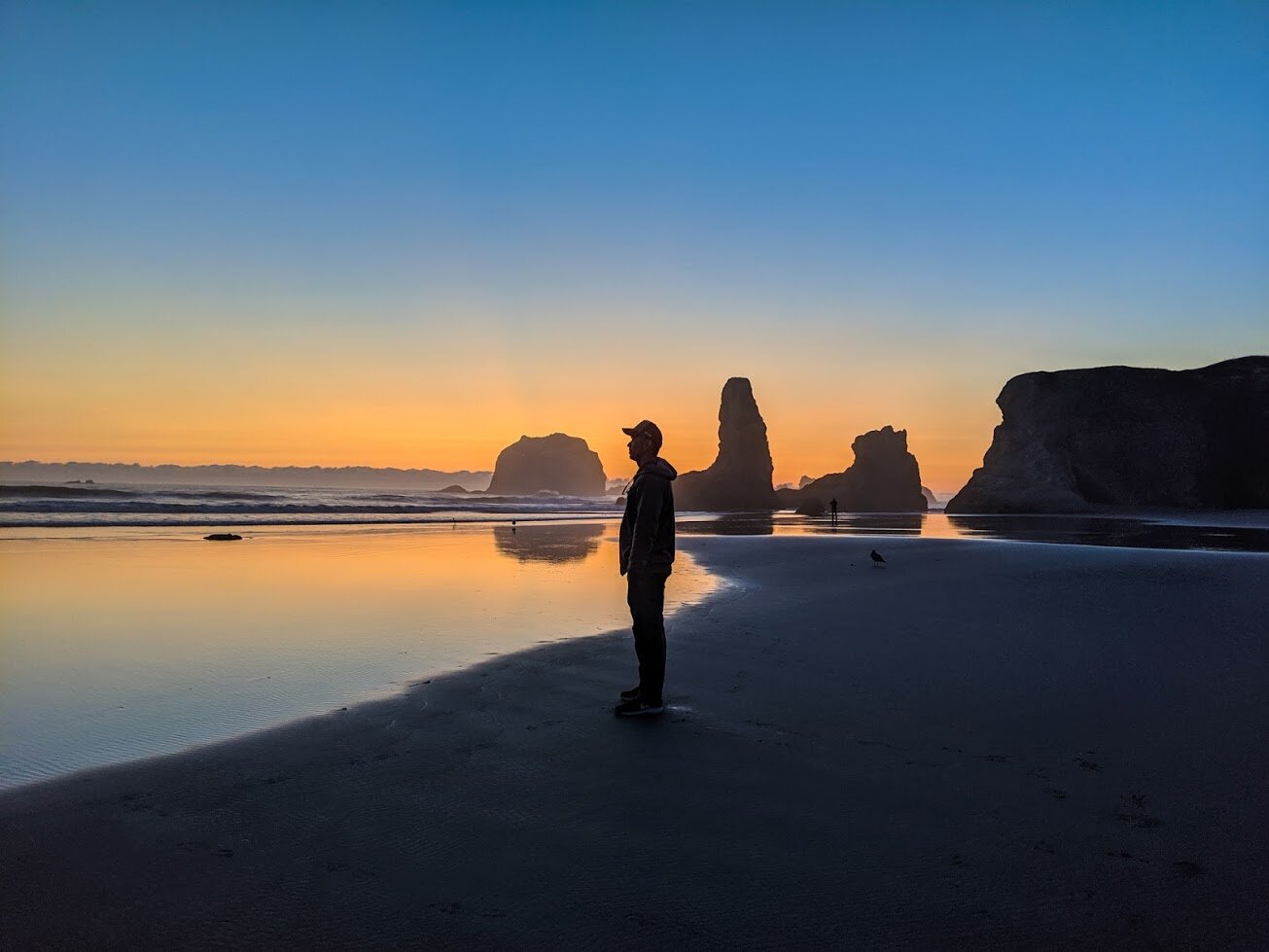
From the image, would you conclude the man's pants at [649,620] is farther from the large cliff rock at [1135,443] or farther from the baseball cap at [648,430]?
the large cliff rock at [1135,443]

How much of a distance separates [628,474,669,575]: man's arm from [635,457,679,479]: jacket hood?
0.20 ft

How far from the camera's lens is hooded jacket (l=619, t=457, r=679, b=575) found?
6.20 m

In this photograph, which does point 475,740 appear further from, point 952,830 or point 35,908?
point 952,830

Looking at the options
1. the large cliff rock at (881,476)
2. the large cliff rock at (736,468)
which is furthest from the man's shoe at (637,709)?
the large cliff rock at (881,476)

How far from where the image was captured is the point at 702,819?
3.85 meters

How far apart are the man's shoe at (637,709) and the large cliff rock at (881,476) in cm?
11486

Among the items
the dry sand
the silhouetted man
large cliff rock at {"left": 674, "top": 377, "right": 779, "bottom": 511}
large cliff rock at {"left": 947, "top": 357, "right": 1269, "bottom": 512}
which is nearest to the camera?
the dry sand

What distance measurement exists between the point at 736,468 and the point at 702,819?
118067 mm

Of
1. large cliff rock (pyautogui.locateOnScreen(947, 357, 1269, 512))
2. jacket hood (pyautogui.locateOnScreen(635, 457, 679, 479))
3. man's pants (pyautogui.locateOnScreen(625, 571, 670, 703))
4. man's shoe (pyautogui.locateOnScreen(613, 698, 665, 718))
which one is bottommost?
man's shoe (pyautogui.locateOnScreen(613, 698, 665, 718))

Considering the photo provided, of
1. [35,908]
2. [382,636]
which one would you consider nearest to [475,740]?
[35,908]

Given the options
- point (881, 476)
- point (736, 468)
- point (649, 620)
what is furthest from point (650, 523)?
point (881, 476)

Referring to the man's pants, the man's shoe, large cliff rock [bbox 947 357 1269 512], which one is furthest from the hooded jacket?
large cliff rock [bbox 947 357 1269 512]

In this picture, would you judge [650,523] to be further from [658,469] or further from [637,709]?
[637,709]

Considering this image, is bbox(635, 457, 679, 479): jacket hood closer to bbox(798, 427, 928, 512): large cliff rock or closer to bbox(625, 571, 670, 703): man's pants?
bbox(625, 571, 670, 703): man's pants
